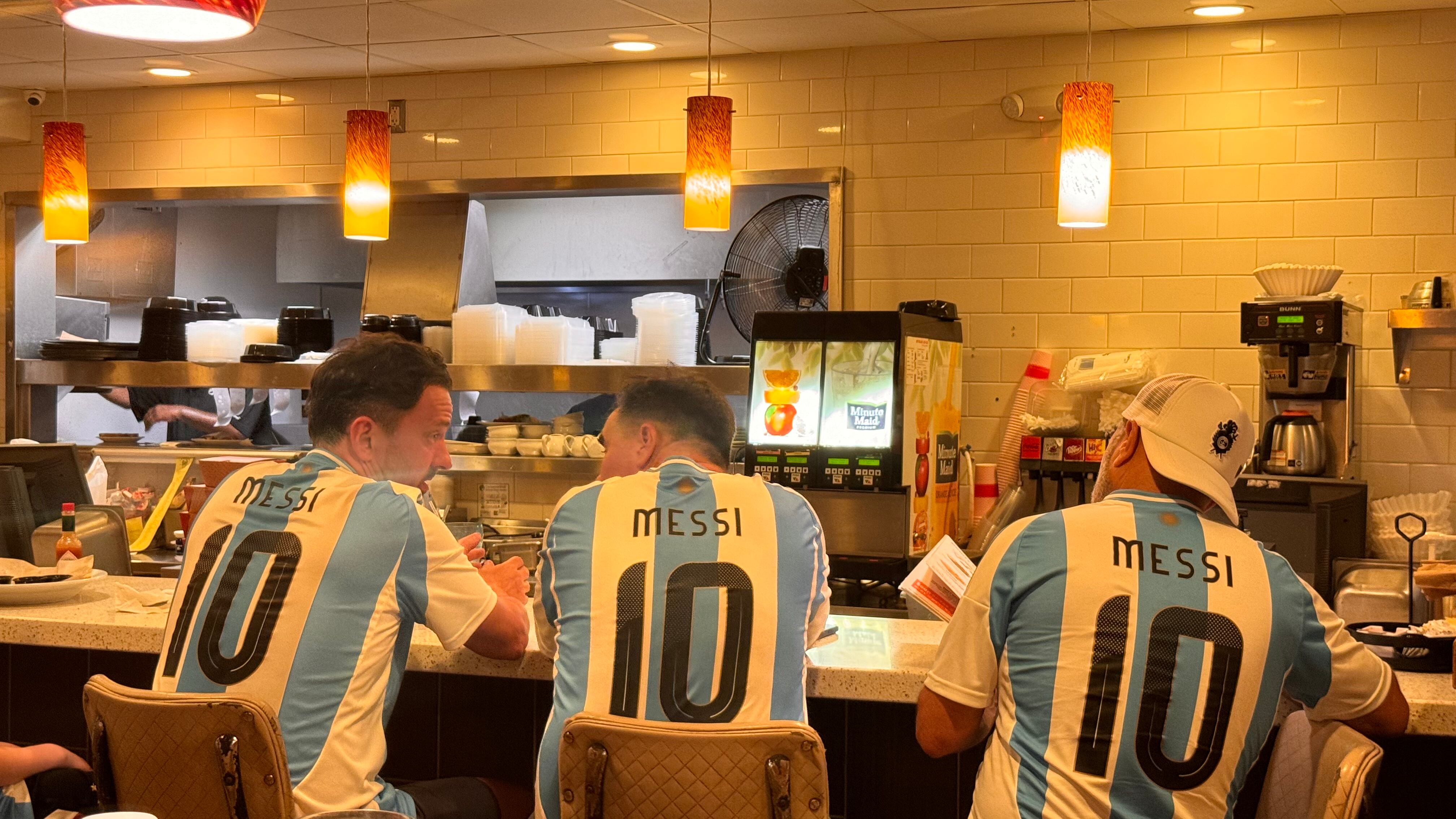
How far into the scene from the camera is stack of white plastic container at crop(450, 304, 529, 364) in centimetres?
609

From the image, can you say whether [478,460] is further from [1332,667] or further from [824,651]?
[1332,667]

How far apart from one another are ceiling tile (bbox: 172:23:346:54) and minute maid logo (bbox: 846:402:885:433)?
9.65 feet

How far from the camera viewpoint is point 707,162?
4.05 m

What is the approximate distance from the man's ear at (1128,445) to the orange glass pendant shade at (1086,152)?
178cm

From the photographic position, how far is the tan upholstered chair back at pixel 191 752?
214cm

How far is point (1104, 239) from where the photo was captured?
548cm

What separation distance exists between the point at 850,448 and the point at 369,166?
1.81m

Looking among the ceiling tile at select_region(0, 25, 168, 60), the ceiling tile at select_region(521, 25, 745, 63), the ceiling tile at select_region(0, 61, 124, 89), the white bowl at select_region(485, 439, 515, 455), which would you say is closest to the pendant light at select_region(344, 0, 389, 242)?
the ceiling tile at select_region(521, 25, 745, 63)

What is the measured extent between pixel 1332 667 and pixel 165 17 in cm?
201

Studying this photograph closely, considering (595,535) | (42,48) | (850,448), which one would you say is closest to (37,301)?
(42,48)

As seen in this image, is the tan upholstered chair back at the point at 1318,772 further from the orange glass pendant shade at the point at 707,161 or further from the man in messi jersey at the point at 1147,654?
the orange glass pendant shade at the point at 707,161

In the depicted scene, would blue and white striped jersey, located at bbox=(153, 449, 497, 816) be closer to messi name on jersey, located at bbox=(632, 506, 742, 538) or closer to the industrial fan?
messi name on jersey, located at bbox=(632, 506, 742, 538)

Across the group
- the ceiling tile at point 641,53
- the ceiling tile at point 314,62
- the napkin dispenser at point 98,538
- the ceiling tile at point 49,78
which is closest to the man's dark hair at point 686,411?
the napkin dispenser at point 98,538

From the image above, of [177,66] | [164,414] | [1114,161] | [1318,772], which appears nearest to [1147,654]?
[1318,772]
